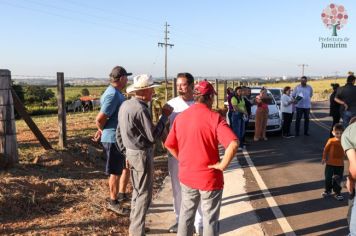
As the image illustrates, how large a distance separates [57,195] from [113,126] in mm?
1472

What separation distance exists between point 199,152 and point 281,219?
8.33 ft

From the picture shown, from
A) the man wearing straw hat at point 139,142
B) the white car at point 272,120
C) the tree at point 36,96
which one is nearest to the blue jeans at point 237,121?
the white car at point 272,120

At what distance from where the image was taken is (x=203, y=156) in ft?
12.6

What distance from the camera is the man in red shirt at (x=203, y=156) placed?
12.4ft

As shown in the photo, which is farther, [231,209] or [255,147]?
[255,147]

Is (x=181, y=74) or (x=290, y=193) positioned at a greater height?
(x=181, y=74)

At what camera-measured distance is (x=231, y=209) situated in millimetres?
Result: 6266

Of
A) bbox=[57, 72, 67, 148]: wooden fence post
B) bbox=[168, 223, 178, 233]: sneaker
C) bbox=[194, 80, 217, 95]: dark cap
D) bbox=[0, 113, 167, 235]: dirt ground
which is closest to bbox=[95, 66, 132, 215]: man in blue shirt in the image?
bbox=[0, 113, 167, 235]: dirt ground

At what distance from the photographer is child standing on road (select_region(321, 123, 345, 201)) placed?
639 centimetres

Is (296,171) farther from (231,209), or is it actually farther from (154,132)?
(154,132)

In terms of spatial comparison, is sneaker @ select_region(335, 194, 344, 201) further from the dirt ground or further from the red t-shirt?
the red t-shirt

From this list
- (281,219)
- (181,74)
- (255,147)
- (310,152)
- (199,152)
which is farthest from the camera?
(255,147)

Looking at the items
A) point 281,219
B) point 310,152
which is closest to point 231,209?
point 281,219

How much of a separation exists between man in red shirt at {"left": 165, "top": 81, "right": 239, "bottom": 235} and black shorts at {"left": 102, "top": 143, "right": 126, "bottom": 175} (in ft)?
6.35
